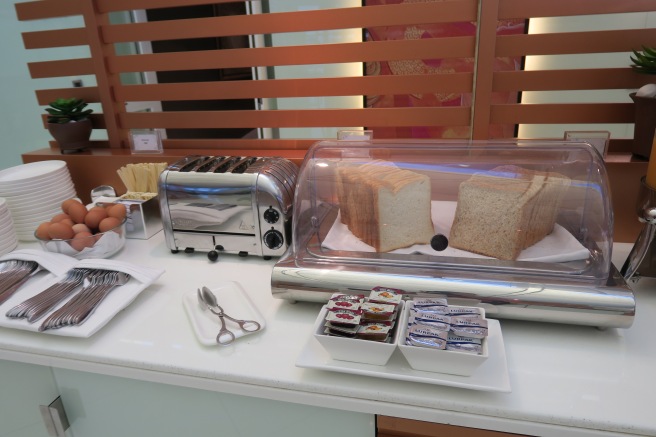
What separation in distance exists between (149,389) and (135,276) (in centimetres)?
25

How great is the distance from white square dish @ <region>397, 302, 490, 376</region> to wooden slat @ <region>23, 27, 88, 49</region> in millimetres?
1318

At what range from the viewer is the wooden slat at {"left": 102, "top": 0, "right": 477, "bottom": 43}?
3.72 feet

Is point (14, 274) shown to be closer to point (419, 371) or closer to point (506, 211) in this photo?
point (419, 371)

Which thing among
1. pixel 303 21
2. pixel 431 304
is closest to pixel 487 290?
pixel 431 304

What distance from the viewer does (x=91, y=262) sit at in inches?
39.9

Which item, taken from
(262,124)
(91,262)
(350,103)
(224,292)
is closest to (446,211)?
(224,292)

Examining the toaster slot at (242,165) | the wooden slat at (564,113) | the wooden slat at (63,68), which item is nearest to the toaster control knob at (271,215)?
the toaster slot at (242,165)

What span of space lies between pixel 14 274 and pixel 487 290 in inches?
38.9

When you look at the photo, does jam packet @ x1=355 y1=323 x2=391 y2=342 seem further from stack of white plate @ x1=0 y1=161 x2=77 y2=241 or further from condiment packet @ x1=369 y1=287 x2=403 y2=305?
stack of white plate @ x1=0 y1=161 x2=77 y2=241

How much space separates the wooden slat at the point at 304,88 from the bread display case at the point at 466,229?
0.21m

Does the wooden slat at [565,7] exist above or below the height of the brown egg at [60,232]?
above

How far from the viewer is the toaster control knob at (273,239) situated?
1068mm

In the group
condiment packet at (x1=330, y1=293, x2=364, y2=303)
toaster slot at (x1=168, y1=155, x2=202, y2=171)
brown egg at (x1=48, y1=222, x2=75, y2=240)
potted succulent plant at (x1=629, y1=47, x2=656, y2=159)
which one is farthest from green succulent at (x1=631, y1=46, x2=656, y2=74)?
brown egg at (x1=48, y1=222, x2=75, y2=240)

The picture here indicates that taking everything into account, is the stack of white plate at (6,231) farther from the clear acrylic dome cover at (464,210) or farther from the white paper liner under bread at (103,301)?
the clear acrylic dome cover at (464,210)
